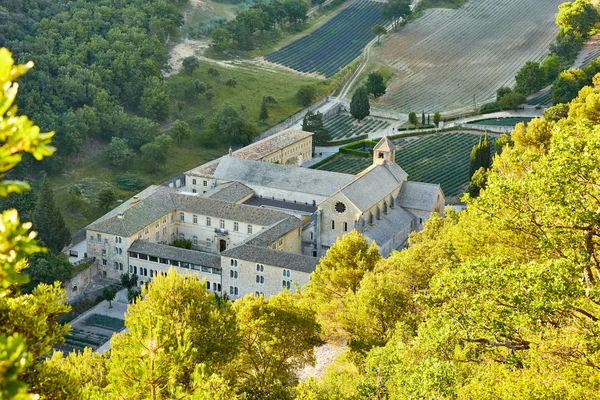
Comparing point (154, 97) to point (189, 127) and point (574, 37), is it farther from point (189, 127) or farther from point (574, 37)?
point (574, 37)

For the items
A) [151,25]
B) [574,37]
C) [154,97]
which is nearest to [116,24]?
[151,25]

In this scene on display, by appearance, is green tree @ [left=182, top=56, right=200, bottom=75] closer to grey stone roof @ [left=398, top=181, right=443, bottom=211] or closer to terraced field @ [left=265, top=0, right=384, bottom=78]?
terraced field @ [left=265, top=0, right=384, bottom=78]

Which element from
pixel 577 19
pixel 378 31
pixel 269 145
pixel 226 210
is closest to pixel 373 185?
pixel 226 210

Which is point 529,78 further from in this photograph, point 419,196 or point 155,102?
point 155,102

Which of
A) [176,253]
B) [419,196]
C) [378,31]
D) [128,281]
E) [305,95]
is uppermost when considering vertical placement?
[378,31]

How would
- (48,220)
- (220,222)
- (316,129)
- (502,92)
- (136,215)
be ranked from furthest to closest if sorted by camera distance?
(502,92), (316,129), (220,222), (136,215), (48,220)

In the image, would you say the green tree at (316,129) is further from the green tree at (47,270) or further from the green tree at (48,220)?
the green tree at (47,270)

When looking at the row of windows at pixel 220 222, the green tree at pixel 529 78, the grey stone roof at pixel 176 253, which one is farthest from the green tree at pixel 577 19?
the grey stone roof at pixel 176 253

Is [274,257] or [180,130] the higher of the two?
[274,257]
